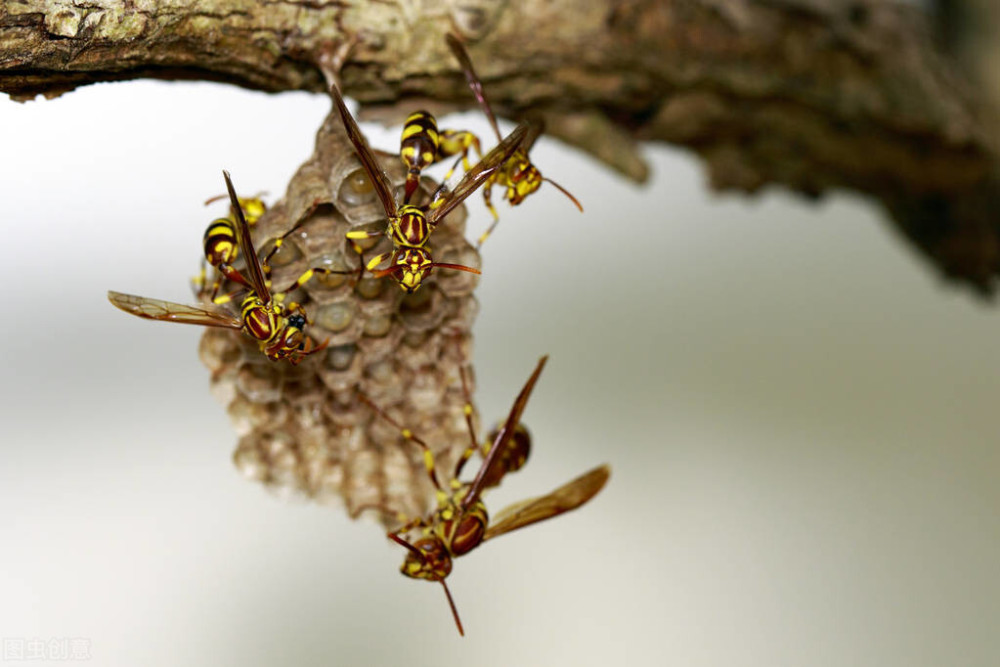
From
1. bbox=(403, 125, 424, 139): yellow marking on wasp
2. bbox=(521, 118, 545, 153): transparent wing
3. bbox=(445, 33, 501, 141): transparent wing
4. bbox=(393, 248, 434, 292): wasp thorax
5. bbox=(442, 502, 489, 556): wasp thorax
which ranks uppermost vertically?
bbox=(445, 33, 501, 141): transparent wing

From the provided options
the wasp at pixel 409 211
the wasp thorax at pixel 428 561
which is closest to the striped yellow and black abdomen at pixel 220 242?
the wasp at pixel 409 211

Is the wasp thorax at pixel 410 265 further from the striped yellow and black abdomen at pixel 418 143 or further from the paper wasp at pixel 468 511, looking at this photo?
the paper wasp at pixel 468 511

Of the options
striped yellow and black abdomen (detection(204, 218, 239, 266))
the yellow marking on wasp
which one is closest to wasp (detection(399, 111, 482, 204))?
the yellow marking on wasp

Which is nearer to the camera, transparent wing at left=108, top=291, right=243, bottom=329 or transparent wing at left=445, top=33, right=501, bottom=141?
transparent wing at left=108, top=291, right=243, bottom=329

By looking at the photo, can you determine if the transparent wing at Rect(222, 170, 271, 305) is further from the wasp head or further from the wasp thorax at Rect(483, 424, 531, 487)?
the wasp thorax at Rect(483, 424, 531, 487)

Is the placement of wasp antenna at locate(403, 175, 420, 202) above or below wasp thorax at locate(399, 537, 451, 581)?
above

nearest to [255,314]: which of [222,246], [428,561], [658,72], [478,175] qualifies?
[222,246]

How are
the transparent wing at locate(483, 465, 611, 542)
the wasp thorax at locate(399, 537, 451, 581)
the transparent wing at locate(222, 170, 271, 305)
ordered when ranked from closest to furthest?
the transparent wing at locate(222, 170, 271, 305) → the wasp thorax at locate(399, 537, 451, 581) → the transparent wing at locate(483, 465, 611, 542)
